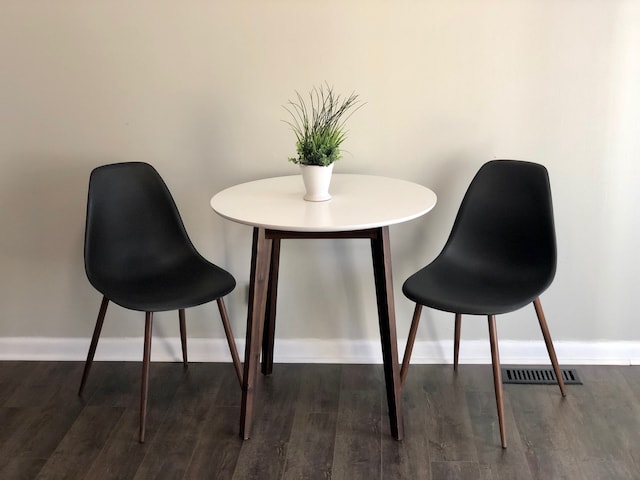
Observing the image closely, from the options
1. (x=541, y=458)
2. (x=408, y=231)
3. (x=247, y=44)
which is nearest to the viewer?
(x=541, y=458)

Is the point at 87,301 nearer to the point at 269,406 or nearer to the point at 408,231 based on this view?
the point at 269,406

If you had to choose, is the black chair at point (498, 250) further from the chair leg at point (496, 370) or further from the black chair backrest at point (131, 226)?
the black chair backrest at point (131, 226)

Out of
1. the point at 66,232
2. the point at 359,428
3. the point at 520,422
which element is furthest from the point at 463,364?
the point at 66,232

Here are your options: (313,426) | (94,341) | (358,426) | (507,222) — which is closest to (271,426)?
(313,426)

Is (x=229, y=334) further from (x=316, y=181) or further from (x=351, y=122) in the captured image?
(x=351, y=122)

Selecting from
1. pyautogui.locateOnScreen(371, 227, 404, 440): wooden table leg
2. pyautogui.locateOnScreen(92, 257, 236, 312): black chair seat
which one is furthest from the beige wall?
pyautogui.locateOnScreen(371, 227, 404, 440): wooden table leg

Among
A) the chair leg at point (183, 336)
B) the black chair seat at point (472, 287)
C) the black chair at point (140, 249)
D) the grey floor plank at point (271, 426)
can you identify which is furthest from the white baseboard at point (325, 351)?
the black chair seat at point (472, 287)

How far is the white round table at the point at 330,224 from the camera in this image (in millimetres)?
2252

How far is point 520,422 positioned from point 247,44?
5.62 ft

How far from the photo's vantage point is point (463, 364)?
2971mm

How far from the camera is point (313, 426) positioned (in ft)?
8.40

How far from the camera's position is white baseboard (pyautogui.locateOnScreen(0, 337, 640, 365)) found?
2.96 meters

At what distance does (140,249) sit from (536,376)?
1644mm

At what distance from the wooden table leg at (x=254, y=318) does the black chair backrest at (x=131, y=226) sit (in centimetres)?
49
